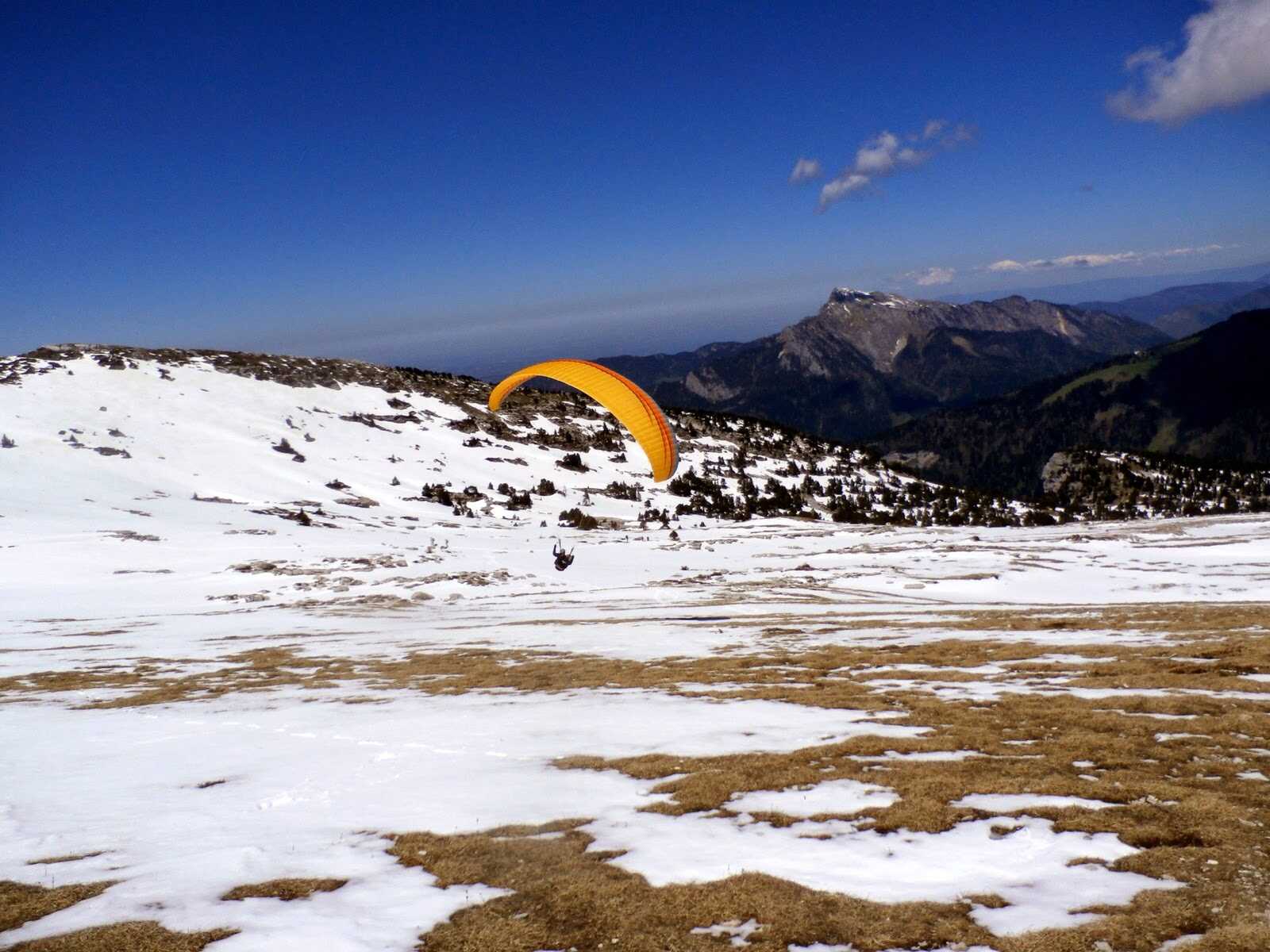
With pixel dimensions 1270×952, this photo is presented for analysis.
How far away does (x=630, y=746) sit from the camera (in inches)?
533

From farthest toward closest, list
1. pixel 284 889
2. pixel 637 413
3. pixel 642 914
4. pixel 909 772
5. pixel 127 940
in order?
pixel 637 413 → pixel 909 772 → pixel 284 889 → pixel 642 914 → pixel 127 940

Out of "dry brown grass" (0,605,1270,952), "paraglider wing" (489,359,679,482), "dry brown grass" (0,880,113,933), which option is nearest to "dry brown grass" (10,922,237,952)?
"dry brown grass" (0,605,1270,952)

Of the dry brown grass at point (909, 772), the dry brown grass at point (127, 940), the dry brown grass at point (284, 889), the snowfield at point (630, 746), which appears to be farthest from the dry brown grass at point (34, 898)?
the dry brown grass at point (284, 889)

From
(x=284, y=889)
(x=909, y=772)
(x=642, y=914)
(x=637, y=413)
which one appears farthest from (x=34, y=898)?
(x=637, y=413)

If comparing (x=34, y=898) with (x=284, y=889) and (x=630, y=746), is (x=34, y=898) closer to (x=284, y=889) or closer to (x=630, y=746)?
(x=284, y=889)

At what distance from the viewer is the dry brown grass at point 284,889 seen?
792 cm

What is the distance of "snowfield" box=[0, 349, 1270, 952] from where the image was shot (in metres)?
7.37

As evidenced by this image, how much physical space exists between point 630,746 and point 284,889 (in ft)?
22.3

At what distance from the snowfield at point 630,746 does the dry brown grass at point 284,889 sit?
9cm

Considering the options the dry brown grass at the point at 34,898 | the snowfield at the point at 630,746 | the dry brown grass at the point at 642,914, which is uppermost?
the dry brown grass at the point at 34,898

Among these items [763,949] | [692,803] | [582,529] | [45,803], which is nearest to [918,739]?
[692,803]

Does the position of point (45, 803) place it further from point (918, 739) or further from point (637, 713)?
point (918, 739)

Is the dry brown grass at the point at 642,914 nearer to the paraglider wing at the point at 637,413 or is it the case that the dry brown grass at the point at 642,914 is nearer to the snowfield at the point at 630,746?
the snowfield at the point at 630,746

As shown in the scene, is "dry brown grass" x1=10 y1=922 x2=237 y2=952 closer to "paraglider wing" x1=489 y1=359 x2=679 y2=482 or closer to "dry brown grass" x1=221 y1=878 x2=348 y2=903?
"dry brown grass" x1=221 y1=878 x2=348 y2=903
